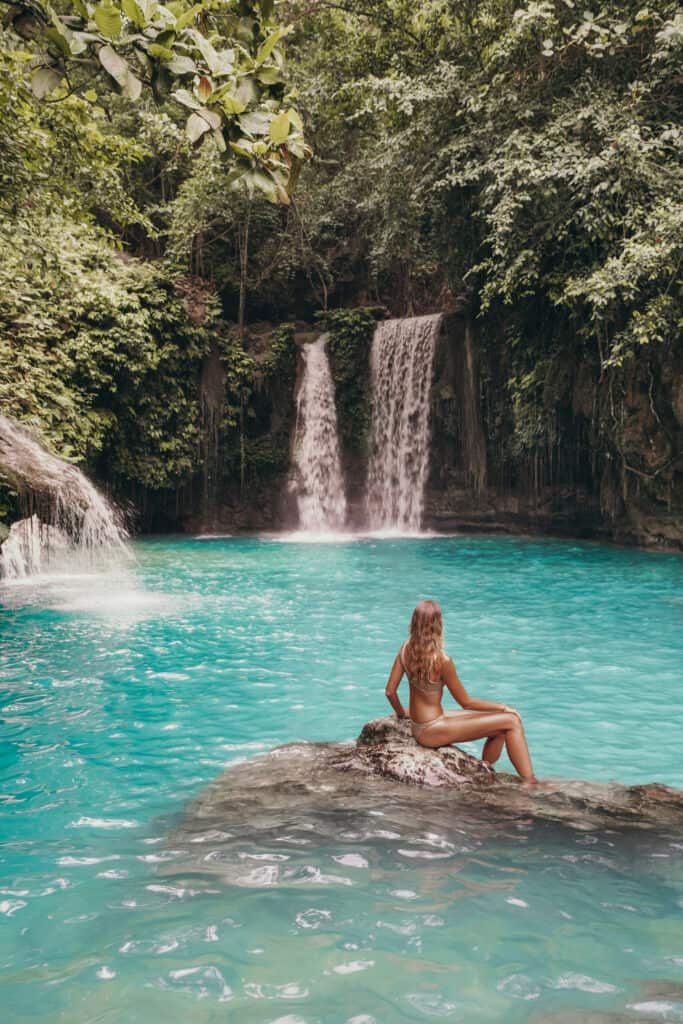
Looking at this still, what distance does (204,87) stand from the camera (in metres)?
2.84

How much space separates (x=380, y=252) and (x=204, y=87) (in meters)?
17.8

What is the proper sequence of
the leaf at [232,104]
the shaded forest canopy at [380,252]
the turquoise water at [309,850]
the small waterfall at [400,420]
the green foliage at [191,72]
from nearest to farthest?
the green foliage at [191,72] → the leaf at [232,104] → the turquoise water at [309,850] → the shaded forest canopy at [380,252] → the small waterfall at [400,420]

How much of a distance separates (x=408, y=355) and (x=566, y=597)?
11740 mm

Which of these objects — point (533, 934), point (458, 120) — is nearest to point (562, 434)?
point (458, 120)

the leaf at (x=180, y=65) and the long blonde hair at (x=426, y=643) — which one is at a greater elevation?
the leaf at (x=180, y=65)

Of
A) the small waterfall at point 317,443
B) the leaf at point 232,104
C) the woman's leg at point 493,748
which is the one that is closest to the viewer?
the leaf at point 232,104

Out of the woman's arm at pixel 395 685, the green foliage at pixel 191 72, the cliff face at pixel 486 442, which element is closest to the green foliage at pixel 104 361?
the cliff face at pixel 486 442

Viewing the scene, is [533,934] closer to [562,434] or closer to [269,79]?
[269,79]

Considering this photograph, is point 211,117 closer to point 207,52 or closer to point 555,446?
point 207,52

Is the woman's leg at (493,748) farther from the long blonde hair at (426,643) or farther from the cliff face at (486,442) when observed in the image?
the cliff face at (486,442)

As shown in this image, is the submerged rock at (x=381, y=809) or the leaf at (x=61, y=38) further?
the submerged rock at (x=381, y=809)

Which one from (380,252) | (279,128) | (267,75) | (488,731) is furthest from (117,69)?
(380,252)

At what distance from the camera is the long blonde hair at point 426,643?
5.02m

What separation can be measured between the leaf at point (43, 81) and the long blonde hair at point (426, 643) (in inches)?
132
